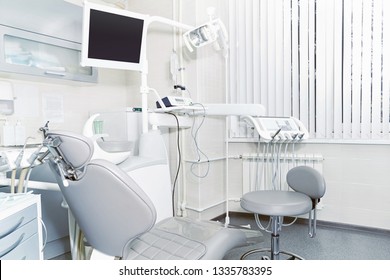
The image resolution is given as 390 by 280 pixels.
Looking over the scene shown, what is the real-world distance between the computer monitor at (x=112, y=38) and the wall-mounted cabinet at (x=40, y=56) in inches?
14.2

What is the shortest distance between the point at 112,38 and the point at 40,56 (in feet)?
1.96

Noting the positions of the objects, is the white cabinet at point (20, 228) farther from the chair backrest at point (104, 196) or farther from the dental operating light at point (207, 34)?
the dental operating light at point (207, 34)

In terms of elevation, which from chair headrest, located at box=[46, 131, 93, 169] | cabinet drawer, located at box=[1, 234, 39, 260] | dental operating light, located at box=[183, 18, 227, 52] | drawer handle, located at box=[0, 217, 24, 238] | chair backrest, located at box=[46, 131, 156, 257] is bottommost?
cabinet drawer, located at box=[1, 234, 39, 260]

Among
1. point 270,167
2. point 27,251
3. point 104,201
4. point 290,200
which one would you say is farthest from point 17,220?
point 270,167

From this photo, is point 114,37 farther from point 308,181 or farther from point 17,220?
point 308,181

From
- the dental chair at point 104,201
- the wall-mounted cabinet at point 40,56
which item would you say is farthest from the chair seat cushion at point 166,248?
the wall-mounted cabinet at point 40,56

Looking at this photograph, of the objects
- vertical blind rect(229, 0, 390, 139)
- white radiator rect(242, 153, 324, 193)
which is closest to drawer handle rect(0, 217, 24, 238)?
white radiator rect(242, 153, 324, 193)

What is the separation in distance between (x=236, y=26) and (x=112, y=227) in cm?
253

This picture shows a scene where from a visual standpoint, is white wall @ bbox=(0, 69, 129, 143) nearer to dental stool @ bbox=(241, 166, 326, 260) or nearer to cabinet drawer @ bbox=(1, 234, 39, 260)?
cabinet drawer @ bbox=(1, 234, 39, 260)

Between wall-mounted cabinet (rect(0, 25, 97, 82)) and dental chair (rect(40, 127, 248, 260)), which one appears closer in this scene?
dental chair (rect(40, 127, 248, 260))

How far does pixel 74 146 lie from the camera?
3.50ft

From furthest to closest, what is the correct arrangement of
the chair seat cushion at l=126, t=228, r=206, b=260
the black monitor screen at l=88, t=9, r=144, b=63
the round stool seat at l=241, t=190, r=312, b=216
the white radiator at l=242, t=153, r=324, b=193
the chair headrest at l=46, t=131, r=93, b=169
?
1. the white radiator at l=242, t=153, r=324, b=193
2. the black monitor screen at l=88, t=9, r=144, b=63
3. the round stool seat at l=241, t=190, r=312, b=216
4. the chair seat cushion at l=126, t=228, r=206, b=260
5. the chair headrest at l=46, t=131, r=93, b=169

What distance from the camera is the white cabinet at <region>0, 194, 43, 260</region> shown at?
3.55ft

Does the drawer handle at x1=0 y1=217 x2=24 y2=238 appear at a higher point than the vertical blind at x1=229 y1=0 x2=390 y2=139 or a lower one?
lower
